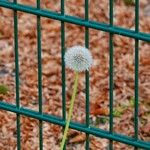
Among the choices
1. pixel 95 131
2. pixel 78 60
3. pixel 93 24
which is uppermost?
pixel 93 24

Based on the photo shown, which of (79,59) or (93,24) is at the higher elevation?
(93,24)

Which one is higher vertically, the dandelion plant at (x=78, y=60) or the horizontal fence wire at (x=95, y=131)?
the dandelion plant at (x=78, y=60)

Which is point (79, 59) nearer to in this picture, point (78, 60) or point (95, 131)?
point (78, 60)

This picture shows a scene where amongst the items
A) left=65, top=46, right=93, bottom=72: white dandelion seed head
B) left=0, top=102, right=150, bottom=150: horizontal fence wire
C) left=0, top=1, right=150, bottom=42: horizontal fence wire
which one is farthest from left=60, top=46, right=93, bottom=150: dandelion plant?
left=0, top=102, right=150, bottom=150: horizontal fence wire

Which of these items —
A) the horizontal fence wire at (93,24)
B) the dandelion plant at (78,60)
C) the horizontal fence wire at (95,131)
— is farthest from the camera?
the horizontal fence wire at (95,131)

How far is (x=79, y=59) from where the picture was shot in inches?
143

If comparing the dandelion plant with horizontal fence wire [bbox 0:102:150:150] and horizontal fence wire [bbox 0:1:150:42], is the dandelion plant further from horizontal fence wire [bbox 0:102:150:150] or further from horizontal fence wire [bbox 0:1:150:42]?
horizontal fence wire [bbox 0:102:150:150]

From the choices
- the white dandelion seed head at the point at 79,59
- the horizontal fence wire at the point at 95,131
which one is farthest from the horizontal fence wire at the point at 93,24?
the horizontal fence wire at the point at 95,131

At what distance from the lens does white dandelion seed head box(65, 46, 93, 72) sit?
3.59 meters

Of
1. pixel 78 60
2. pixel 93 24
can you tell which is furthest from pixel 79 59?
pixel 93 24

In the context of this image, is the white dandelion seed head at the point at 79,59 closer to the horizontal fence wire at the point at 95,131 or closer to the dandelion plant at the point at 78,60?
the dandelion plant at the point at 78,60

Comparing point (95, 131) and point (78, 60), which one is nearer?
point (78, 60)

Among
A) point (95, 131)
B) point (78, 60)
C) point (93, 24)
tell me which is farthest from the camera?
point (95, 131)

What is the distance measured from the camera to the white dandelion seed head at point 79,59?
3588 millimetres
